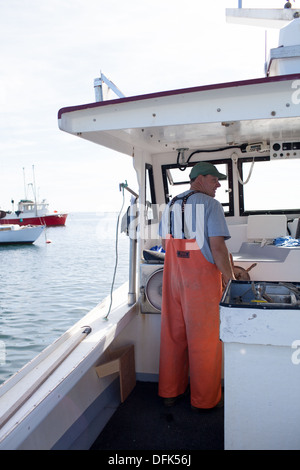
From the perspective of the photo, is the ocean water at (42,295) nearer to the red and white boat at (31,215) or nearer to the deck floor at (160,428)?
the deck floor at (160,428)

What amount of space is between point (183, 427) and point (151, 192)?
3.02m

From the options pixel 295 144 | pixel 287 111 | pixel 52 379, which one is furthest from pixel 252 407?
pixel 295 144

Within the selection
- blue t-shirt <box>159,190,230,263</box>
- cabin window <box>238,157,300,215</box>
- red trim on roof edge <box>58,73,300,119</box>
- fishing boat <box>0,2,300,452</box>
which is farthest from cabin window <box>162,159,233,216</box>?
red trim on roof edge <box>58,73,300,119</box>

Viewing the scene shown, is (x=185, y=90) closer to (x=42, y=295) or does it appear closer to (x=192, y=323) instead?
(x=192, y=323)

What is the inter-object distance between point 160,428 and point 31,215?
50621mm

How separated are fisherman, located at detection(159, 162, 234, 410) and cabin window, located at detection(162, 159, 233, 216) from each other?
1819 mm

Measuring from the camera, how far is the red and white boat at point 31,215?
48.2m

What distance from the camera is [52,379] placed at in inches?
99.5

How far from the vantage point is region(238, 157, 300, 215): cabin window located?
17.5ft

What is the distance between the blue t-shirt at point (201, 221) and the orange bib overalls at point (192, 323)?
0.06 metres

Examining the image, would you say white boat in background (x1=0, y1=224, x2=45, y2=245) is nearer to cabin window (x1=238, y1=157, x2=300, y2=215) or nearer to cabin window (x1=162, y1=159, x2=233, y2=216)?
cabin window (x1=162, y1=159, x2=233, y2=216)

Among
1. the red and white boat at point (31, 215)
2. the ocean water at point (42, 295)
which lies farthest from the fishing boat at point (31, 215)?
the ocean water at point (42, 295)

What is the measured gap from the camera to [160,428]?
10.6 ft

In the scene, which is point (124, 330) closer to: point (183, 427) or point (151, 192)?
point (183, 427)
